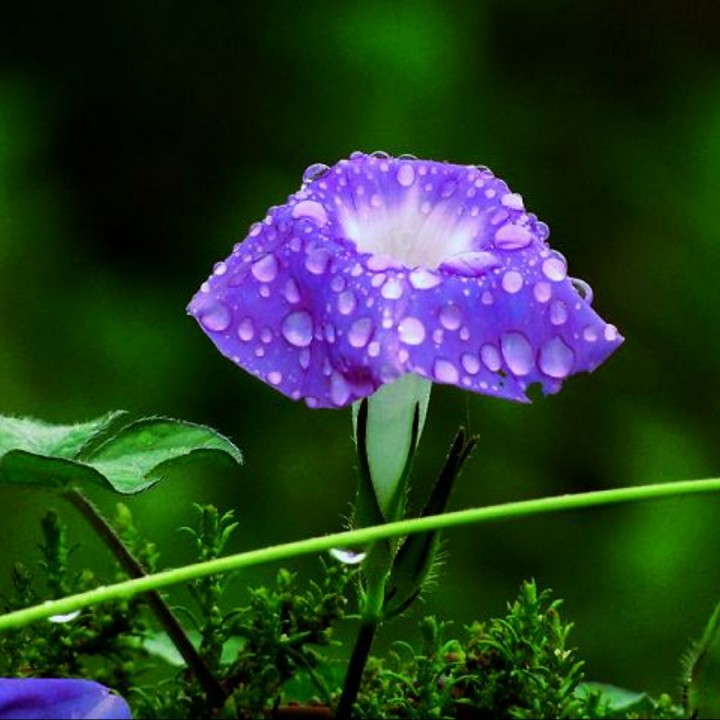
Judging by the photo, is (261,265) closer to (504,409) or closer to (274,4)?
(504,409)

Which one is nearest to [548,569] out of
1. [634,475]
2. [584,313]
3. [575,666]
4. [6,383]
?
[634,475]

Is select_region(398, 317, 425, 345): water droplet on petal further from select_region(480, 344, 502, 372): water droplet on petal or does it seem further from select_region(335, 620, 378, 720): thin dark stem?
select_region(335, 620, 378, 720): thin dark stem

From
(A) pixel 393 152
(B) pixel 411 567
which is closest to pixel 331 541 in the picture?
(B) pixel 411 567

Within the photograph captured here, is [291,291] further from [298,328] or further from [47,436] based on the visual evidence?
[47,436]

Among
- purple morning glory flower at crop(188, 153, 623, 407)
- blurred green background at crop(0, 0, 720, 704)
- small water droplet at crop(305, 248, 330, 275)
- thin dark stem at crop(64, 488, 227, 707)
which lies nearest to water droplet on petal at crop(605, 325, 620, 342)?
purple morning glory flower at crop(188, 153, 623, 407)

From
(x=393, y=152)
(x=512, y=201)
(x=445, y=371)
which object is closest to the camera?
(x=445, y=371)

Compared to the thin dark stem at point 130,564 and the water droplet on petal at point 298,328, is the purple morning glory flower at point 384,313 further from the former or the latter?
the thin dark stem at point 130,564

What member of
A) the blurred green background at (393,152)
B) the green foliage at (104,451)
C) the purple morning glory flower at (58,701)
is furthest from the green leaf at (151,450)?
the blurred green background at (393,152)
